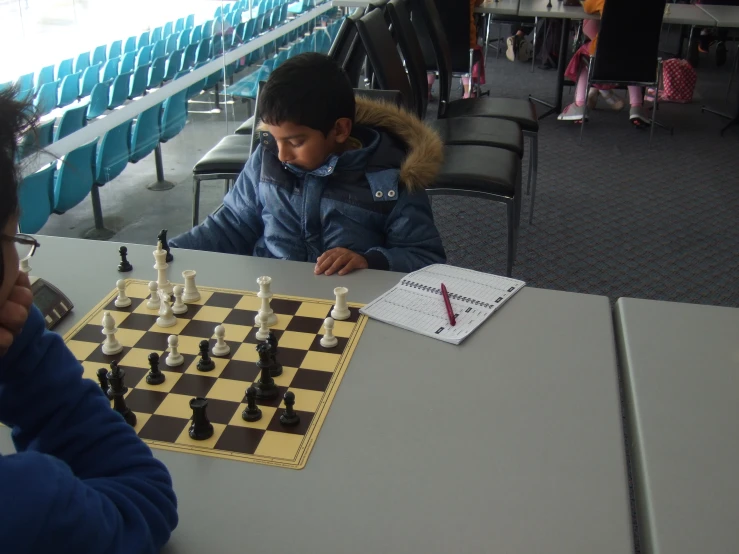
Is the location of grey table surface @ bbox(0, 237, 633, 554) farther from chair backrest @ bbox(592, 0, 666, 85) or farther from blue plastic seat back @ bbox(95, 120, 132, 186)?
chair backrest @ bbox(592, 0, 666, 85)

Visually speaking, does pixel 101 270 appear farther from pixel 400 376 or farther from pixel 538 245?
pixel 538 245

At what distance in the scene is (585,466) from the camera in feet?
3.14

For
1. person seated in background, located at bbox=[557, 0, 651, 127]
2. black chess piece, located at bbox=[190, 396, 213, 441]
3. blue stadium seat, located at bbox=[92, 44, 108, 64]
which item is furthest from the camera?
person seated in background, located at bbox=[557, 0, 651, 127]

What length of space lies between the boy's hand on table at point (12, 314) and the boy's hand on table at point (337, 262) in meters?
0.80

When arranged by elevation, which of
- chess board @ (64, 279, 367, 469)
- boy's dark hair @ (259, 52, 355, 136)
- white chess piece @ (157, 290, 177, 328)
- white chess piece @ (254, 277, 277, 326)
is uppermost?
boy's dark hair @ (259, 52, 355, 136)

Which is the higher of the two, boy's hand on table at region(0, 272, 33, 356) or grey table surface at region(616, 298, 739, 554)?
boy's hand on table at region(0, 272, 33, 356)

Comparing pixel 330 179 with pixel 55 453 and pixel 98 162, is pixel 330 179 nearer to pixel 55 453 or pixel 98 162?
pixel 55 453

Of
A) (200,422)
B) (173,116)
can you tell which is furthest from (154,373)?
(173,116)

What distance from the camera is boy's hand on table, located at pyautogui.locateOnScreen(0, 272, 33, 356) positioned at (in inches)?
27.9

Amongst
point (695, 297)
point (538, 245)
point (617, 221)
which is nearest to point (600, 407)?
point (695, 297)

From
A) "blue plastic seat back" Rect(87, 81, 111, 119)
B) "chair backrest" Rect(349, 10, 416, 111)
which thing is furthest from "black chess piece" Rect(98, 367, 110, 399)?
"blue plastic seat back" Rect(87, 81, 111, 119)

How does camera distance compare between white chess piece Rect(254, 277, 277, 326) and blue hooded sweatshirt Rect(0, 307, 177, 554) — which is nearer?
blue hooded sweatshirt Rect(0, 307, 177, 554)

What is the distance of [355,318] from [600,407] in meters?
0.47

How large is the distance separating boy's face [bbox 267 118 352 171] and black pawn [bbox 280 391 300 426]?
76 cm
